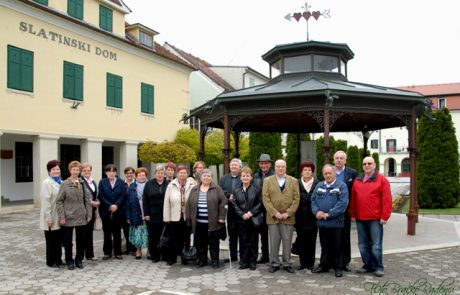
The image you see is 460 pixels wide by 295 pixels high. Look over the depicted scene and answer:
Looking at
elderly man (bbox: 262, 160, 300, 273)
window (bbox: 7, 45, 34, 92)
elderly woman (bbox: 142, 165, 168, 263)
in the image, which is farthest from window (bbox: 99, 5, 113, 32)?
elderly man (bbox: 262, 160, 300, 273)

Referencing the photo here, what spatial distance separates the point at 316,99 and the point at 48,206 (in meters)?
5.73

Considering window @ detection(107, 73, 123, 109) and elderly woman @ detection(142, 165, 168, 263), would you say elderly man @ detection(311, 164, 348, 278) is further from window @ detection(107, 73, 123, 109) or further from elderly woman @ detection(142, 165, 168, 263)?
window @ detection(107, 73, 123, 109)

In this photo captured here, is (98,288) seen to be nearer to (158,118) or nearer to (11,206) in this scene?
(11,206)

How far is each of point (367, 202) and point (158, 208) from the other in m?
3.61

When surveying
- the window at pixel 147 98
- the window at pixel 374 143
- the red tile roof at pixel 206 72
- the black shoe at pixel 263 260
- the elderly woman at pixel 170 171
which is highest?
the red tile roof at pixel 206 72

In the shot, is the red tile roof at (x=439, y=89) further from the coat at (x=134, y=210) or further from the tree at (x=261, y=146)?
the coat at (x=134, y=210)

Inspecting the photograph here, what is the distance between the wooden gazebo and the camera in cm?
921

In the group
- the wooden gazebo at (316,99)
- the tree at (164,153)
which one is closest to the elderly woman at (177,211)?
the wooden gazebo at (316,99)

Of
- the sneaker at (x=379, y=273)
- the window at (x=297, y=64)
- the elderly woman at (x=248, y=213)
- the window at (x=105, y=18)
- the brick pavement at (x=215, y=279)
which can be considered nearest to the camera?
the brick pavement at (x=215, y=279)

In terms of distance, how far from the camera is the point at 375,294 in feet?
18.6

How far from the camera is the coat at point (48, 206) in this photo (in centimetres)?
721

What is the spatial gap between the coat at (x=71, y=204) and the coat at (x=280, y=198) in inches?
125

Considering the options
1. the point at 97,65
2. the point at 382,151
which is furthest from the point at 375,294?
the point at 382,151

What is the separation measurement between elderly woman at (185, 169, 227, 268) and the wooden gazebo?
2611 millimetres
